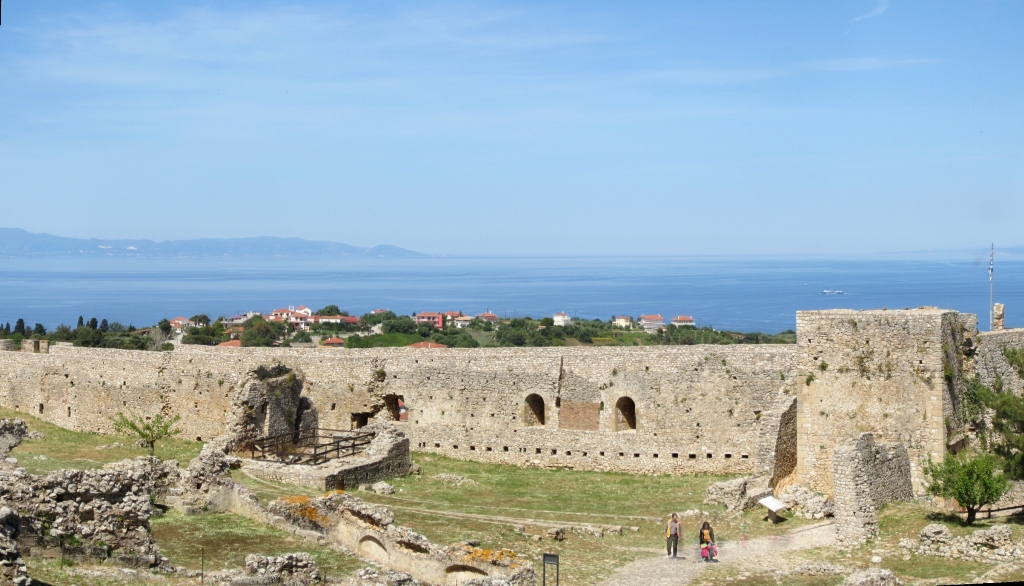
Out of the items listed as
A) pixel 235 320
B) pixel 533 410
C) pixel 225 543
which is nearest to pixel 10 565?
pixel 225 543

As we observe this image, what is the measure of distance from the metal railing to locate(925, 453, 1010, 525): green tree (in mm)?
13774

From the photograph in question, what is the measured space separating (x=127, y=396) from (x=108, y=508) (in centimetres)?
1957

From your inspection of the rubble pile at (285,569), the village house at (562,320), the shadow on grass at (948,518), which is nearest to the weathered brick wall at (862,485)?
the shadow on grass at (948,518)

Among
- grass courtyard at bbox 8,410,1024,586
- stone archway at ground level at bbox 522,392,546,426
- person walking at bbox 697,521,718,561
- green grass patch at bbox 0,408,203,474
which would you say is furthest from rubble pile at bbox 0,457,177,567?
stone archway at ground level at bbox 522,392,546,426

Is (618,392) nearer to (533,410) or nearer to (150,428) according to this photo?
(533,410)

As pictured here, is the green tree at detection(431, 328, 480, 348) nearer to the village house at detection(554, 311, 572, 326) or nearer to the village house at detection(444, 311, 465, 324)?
the village house at detection(554, 311, 572, 326)

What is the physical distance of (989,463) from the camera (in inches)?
782

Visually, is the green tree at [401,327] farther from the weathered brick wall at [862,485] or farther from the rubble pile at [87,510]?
the rubble pile at [87,510]

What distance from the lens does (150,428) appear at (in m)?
28.5

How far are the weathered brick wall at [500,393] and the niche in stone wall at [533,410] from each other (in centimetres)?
17

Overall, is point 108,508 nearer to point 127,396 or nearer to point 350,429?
point 350,429

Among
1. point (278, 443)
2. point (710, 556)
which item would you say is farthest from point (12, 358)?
point (710, 556)

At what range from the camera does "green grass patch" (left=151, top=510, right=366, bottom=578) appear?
16.5 meters

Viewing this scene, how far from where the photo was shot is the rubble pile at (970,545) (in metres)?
17.7
